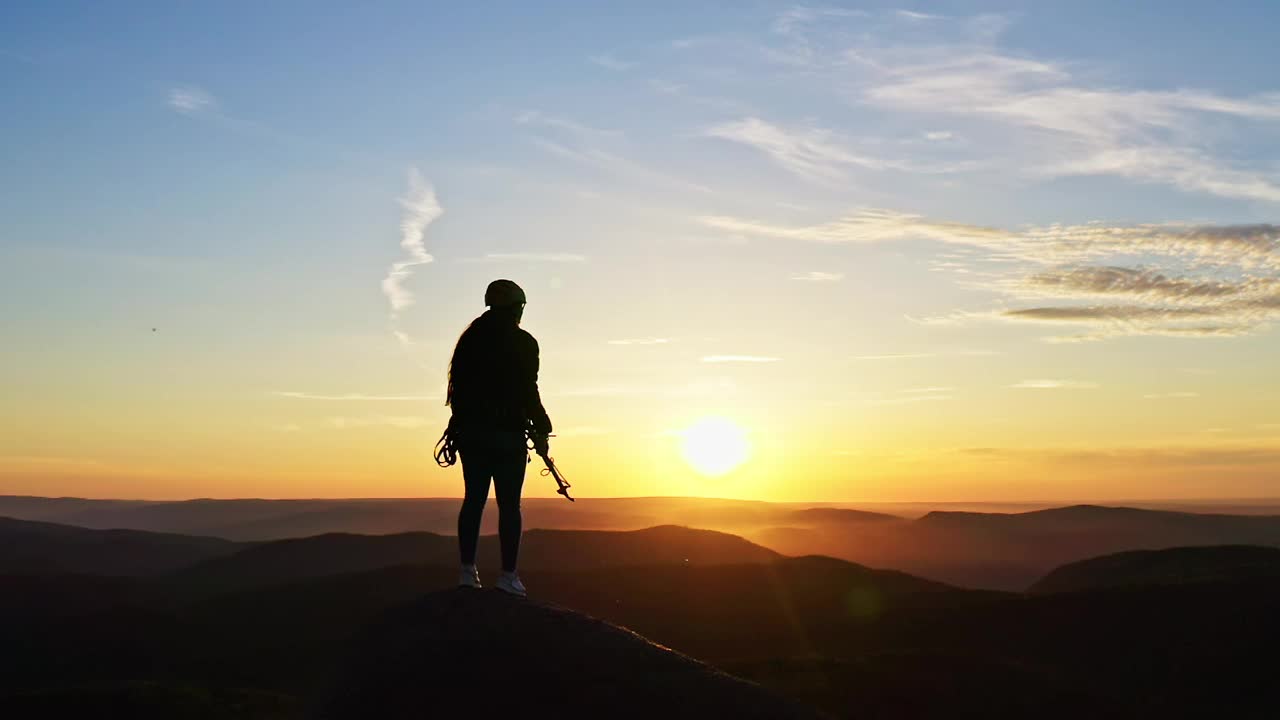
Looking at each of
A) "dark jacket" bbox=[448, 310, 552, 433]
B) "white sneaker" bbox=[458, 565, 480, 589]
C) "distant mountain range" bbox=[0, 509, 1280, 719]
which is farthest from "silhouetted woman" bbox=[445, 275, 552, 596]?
"distant mountain range" bbox=[0, 509, 1280, 719]

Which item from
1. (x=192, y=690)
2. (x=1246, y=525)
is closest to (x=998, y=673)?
(x=192, y=690)

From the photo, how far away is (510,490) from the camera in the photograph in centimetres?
1002

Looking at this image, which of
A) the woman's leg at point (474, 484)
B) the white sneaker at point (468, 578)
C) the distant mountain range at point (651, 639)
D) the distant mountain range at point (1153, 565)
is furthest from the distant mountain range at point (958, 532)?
the woman's leg at point (474, 484)

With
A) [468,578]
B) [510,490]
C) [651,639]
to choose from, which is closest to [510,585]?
[468,578]

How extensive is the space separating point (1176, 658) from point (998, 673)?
429 cm

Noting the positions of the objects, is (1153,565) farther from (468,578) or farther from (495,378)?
(495,378)

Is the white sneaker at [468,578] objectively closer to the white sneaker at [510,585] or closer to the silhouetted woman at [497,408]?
the white sneaker at [510,585]

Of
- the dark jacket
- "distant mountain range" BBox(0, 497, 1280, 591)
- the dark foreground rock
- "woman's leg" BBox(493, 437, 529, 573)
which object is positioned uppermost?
the dark jacket

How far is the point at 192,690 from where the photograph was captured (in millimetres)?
20875

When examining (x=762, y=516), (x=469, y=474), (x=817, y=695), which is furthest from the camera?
(x=762, y=516)

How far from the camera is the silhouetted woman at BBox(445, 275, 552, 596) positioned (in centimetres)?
995

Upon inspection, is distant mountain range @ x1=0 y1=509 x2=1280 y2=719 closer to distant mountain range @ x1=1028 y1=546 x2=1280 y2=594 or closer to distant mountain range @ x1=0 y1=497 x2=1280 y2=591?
distant mountain range @ x1=1028 y1=546 x2=1280 y2=594

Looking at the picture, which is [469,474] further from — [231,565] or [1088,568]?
[231,565]

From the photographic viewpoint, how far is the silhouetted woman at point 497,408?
32.7 feet
